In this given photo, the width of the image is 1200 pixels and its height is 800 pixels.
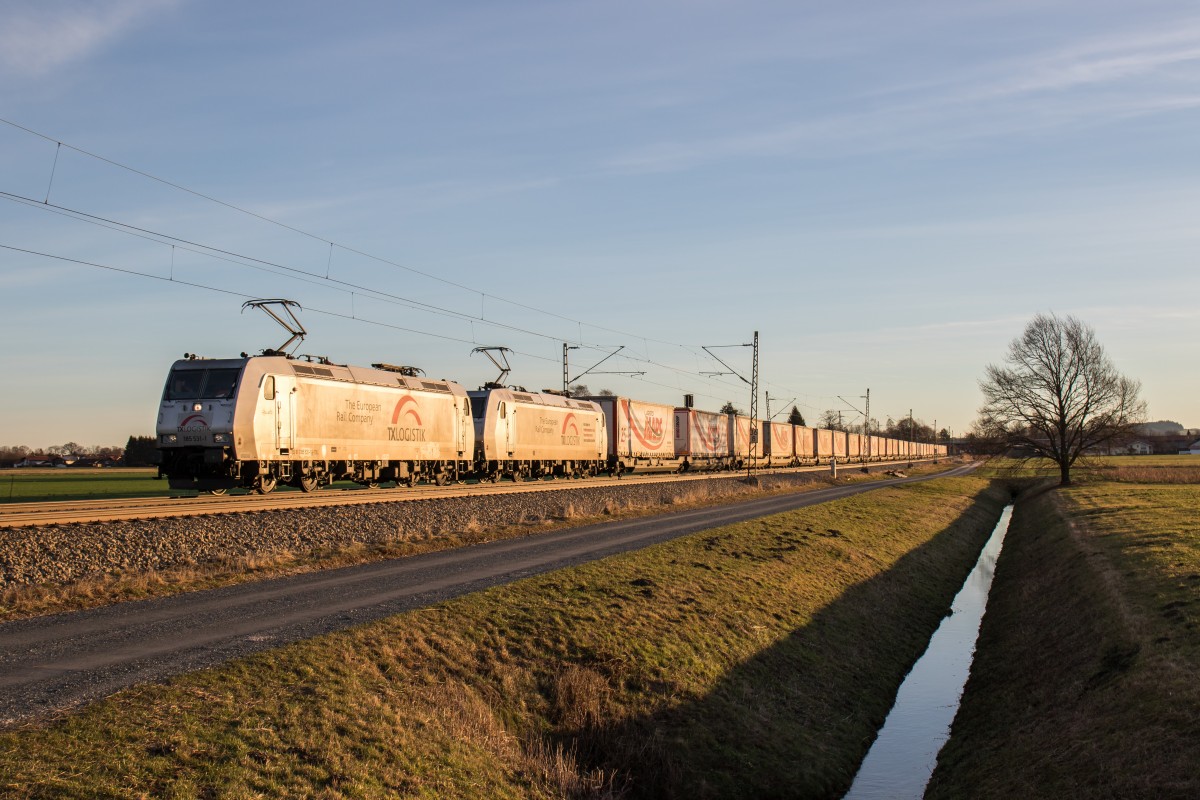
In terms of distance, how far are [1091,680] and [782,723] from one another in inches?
174

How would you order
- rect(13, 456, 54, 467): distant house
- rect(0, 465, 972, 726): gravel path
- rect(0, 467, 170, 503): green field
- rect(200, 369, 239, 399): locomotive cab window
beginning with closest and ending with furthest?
rect(0, 465, 972, 726): gravel path → rect(200, 369, 239, 399): locomotive cab window → rect(0, 467, 170, 503): green field → rect(13, 456, 54, 467): distant house

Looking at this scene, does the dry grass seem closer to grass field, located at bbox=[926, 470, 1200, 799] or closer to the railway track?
the railway track

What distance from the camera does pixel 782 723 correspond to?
14078mm

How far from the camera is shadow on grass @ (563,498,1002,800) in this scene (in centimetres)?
1171

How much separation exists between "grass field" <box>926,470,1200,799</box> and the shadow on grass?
4.98 ft

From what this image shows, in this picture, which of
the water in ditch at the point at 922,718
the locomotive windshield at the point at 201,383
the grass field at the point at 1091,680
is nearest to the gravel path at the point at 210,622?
the water in ditch at the point at 922,718

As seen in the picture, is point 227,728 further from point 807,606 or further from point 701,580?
point 807,606

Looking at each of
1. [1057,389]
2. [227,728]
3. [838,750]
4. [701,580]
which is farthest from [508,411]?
[1057,389]

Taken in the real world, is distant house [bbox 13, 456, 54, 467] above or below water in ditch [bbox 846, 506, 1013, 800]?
above

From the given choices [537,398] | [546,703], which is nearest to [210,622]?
[546,703]

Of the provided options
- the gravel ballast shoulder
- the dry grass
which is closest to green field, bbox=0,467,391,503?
the gravel ballast shoulder

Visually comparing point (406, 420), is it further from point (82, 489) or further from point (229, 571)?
point (82, 489)

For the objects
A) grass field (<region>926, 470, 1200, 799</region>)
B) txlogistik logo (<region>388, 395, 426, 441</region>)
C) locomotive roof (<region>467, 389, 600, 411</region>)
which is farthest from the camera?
locomotive roof (<region>467, 389, 600, 411</region>)

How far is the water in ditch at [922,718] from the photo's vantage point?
44.5 ft
